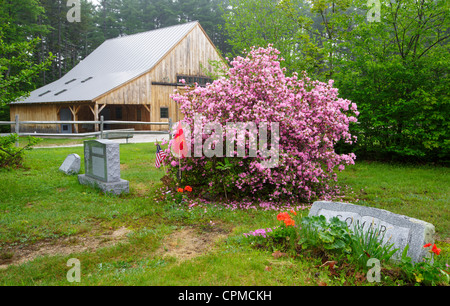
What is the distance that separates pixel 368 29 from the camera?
1105 cm

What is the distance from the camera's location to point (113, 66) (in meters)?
26.7

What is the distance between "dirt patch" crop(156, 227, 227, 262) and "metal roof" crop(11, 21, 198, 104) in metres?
17.7

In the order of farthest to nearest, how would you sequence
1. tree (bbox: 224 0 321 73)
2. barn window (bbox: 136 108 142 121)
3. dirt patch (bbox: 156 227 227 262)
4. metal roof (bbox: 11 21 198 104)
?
1. barn window (bbox: 136 108 142 121)
2. metal roof (bbox: 11 21 198 104)
3. tree (bbox: 224 0 321 73)
4. dirt patch (bbox: 156 227 227 262)

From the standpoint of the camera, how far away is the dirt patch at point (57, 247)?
14.7 ft

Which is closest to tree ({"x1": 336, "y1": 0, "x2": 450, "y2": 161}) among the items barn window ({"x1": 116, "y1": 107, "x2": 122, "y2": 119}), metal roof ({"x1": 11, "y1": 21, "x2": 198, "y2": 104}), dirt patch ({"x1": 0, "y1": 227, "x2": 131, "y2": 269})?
dirt patch ({"x1": 0, "y1": 227, "x2": 131, "y2": 269})

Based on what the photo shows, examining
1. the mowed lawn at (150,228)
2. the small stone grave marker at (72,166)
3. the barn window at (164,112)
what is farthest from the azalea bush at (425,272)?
the barn window at (164,112)

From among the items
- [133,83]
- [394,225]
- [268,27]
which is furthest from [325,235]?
[133,83]

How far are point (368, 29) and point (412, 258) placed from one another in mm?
9267

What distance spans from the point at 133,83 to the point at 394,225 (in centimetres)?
2125

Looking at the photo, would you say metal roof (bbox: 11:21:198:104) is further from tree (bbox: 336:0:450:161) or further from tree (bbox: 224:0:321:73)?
tree (bbox: 336:0:450:161)

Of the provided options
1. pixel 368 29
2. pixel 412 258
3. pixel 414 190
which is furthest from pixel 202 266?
pixel 368 29

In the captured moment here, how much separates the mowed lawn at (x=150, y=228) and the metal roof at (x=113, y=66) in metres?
14.4

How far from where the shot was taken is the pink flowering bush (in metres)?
6.83

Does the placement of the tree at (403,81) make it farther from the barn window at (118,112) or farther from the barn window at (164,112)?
the barn window at (118,112)
